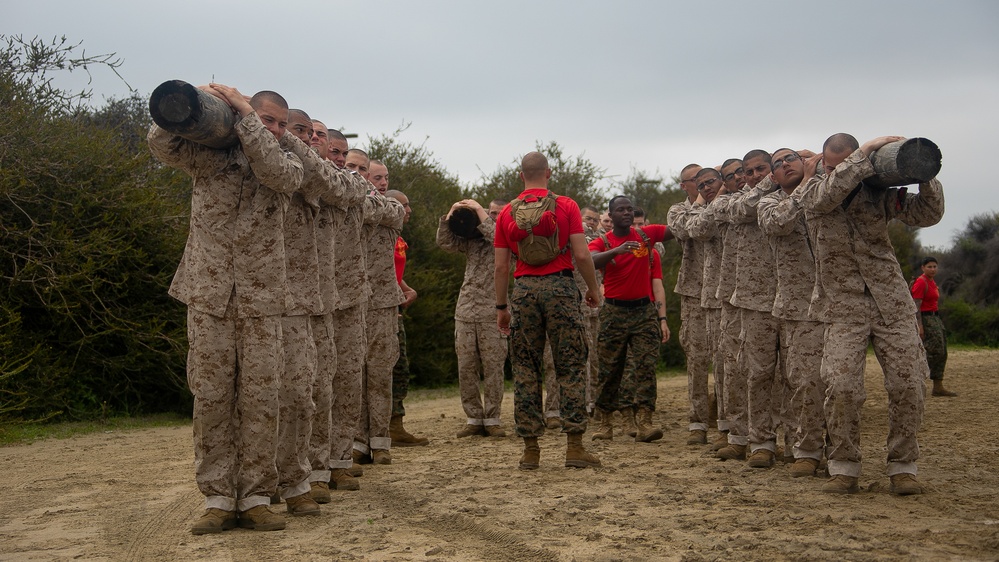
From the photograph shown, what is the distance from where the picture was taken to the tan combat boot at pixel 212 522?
5699mm

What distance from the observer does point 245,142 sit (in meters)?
5.63

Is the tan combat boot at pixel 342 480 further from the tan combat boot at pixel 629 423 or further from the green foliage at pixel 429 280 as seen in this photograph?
the green foliage at pixel 429 280

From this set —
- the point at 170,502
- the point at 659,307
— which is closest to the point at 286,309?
the point at 170,502

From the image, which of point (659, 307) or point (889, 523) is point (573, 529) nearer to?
point (889, 523)

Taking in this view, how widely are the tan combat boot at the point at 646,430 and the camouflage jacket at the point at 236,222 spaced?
488 centimetres

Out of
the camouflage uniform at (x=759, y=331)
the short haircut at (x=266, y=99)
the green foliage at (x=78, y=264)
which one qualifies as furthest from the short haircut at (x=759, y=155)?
the green foliage at (x=78, y=264)

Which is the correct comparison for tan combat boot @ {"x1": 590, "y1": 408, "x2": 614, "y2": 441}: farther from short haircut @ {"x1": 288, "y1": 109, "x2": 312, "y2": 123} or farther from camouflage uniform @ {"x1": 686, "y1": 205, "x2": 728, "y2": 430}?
short haircut @ {"x1": 288, "y1": 109, "x2": 312, "y2": 123}

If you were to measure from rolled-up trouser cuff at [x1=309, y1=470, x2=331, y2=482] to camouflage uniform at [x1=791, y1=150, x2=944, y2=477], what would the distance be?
3510 millimetres

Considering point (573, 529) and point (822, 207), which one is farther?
point (822, 207)

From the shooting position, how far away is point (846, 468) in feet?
21.6

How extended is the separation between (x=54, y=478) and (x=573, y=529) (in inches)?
189

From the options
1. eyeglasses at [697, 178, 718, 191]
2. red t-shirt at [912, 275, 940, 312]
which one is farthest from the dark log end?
red t-shirt at [912, 275, 940, 312]

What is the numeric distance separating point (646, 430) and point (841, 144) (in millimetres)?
4002


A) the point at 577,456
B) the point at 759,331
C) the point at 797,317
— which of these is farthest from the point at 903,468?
the point at 577,456
